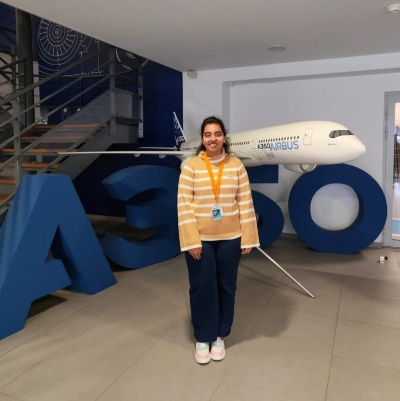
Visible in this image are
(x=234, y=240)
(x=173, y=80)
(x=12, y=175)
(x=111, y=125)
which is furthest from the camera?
(x=173, y=80)

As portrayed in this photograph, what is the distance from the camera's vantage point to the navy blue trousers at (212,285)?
7.40ft

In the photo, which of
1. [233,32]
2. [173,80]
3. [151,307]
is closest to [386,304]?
[151,307]

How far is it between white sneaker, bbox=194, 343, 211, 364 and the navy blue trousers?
36 mm

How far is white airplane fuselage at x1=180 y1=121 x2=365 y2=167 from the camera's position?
296 centimetres

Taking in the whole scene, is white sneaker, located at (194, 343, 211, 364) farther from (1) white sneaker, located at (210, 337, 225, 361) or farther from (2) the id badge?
(2) the id badge

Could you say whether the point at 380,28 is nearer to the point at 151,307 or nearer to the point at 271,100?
the point at 271,100

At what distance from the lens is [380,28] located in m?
3.51

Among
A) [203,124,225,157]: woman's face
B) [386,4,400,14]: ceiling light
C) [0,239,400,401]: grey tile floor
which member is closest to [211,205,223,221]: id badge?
[203,124,225,157]: woman's face

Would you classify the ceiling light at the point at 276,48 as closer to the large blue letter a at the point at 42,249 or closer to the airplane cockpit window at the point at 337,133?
the airplane cockpit window at the point at 337,133

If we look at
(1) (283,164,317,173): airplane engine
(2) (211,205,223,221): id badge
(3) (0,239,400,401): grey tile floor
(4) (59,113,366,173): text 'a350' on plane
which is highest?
(4) (59,113,366,173): text 'a350' on plane

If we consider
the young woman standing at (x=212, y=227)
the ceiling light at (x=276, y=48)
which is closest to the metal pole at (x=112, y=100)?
the ceiling light at (x=276, y=48)

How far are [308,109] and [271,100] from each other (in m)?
0.54

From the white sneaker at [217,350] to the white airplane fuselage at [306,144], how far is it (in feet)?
5.39

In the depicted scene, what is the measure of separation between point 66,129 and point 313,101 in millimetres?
3222
